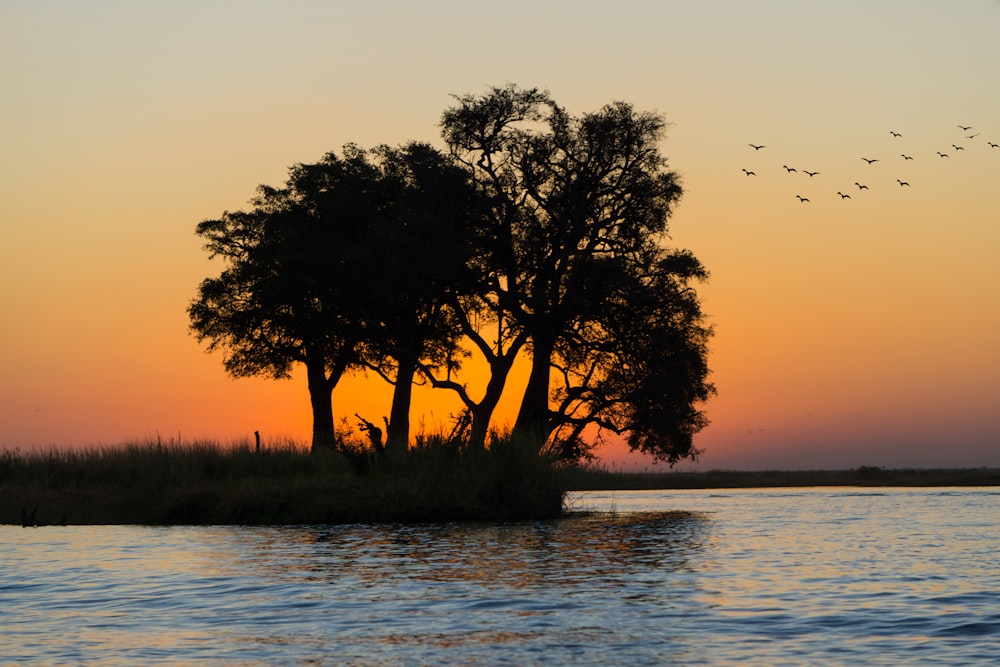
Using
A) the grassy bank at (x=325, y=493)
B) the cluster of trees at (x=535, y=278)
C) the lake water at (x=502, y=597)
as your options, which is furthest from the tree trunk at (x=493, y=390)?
the lake water at (x=502, y=597)

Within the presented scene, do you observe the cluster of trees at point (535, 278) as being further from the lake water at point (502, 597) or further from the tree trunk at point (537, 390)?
the lake water at point (502, 597)

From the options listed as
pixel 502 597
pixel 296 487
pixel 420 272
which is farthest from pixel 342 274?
pixel 502 597

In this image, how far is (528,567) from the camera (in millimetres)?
22469

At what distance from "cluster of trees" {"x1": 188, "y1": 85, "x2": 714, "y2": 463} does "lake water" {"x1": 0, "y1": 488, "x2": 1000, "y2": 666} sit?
2108 centimetres

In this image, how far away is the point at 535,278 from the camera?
54.4 metres

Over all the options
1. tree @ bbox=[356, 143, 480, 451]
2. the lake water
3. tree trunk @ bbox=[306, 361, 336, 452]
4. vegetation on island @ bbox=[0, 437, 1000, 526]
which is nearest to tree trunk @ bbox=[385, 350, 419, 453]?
tree @ bbox=[356, 143, 480, 451]

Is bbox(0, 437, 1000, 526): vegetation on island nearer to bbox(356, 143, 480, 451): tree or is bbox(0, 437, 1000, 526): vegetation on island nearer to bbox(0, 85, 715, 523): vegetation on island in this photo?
bbox(0, 85, 715, 523): vegetation on island

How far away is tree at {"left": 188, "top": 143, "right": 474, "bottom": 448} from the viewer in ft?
181

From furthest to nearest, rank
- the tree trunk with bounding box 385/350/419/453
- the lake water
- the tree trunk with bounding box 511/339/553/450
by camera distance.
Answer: the tree trunk with bounding box 385/350/419/453, the tree trunk with bounding box 511/339/553/450, the lake water

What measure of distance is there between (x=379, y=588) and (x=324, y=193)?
43809mm

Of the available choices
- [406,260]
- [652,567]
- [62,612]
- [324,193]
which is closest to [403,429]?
[406,260]

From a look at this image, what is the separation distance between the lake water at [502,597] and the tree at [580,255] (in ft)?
68.7

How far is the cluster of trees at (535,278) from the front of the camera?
53.3 metres

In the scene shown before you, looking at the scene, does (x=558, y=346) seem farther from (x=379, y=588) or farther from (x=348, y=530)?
(x=379, y=588)
